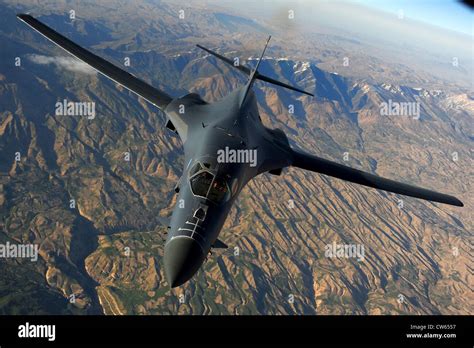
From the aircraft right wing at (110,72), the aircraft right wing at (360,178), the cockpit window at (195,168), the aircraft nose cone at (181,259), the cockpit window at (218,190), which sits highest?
the aircraft right wing at (110,72)

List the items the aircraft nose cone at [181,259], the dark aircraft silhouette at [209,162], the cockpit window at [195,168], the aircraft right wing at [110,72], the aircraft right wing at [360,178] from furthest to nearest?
1. the aircraft right wing at [110,72]
2. the aircraft right wing at [360,178]
3. the cockpit window at [195,168]
4. the dark aircraft silhouette at [209,162]
5. the aircraft nose cone at [181,259]

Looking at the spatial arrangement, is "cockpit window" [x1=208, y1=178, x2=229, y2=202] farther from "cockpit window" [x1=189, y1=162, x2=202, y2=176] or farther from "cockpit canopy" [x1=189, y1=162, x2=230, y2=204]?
"cockpit window" [x1=189, y1=162, x2=202, y2=176]

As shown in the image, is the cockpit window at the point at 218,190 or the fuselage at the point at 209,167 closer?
the fuselage at the point at 209,167

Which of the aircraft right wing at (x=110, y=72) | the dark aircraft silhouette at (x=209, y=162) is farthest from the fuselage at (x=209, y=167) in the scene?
the aircraft right wing at (x=110, y=72)

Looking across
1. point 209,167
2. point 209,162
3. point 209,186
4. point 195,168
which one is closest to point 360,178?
point 209,162

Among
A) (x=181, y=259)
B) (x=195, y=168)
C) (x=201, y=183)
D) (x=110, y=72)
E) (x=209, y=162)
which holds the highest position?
(x=110, y=72)

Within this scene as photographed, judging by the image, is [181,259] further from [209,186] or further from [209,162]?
[209,162]

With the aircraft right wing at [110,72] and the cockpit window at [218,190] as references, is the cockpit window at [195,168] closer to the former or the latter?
the cockpit window at [218,190]

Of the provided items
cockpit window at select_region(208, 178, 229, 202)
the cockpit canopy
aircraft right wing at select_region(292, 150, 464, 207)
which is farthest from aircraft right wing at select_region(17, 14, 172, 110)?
cockpit window at select_region(208, 178, 229, 202)

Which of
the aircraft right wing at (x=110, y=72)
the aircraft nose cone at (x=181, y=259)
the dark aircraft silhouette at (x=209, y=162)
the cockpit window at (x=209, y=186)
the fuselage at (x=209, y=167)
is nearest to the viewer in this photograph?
the aircraft nose cone at (x=181, y=259)
